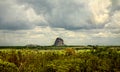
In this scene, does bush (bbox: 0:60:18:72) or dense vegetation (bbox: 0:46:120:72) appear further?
dense vegetation (bbox: 0:46:120:72)

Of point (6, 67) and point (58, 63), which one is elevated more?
point (58, 63)

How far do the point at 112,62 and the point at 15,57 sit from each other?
53.4ft

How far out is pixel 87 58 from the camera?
1679 inches

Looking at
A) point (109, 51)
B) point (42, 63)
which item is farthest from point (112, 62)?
point (42, 63)

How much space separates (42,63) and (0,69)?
6803mm

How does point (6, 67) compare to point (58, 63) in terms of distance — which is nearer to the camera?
point (6, 67)

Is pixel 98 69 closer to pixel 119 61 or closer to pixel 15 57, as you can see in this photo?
pixel 119 61

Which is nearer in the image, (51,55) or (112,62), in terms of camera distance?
(112,62)

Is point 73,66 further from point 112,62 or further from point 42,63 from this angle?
point 112,62

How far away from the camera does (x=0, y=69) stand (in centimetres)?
3662

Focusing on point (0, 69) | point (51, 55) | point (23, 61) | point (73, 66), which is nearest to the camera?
point (0, 69)

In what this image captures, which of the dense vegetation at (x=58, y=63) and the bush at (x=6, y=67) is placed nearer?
the bush at (x=6, y=67)

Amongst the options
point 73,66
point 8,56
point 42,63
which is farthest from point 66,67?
point 8,56

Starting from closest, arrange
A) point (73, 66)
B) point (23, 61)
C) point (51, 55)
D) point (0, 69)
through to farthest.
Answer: point (0, 69) < point (73, 66) < point (23, 61) < point (51, 55)
